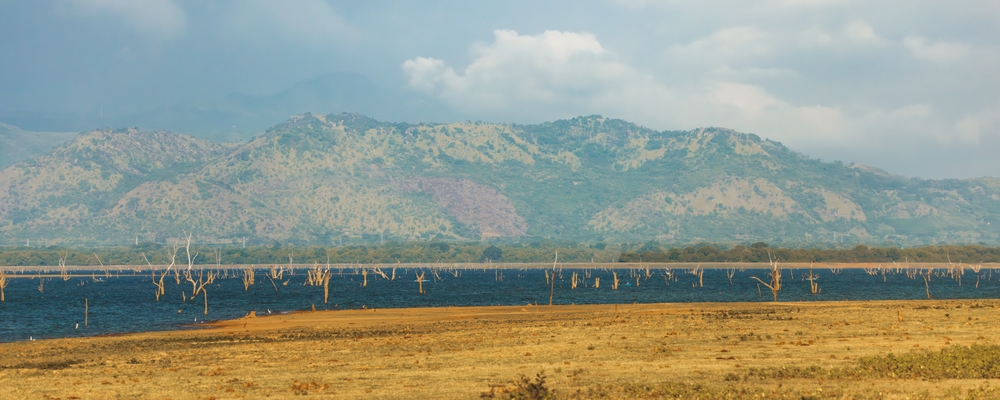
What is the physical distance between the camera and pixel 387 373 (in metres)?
27.8

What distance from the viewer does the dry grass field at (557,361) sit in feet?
77.5

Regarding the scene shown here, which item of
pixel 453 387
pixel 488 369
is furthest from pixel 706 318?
pixel 453 387

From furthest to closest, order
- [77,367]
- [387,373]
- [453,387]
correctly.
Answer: [77,367] < [387,373] < [453,387]

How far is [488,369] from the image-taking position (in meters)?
28.2

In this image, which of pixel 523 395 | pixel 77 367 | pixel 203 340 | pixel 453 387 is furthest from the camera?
pixel 203 340

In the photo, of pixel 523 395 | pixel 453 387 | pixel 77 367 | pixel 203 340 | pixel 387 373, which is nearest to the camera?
pixel 523 395

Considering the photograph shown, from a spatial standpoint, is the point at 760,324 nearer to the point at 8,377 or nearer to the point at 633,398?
the point at 633,398

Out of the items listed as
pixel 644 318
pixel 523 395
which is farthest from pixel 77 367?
pixel 644 318

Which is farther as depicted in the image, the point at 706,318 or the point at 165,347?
the point at 706,318

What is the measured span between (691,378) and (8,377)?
70.8 feet

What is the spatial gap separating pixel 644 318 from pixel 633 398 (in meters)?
24.9

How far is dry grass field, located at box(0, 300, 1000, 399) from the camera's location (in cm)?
2362

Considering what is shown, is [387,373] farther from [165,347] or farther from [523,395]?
[165,347]

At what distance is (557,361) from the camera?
2945 cm
